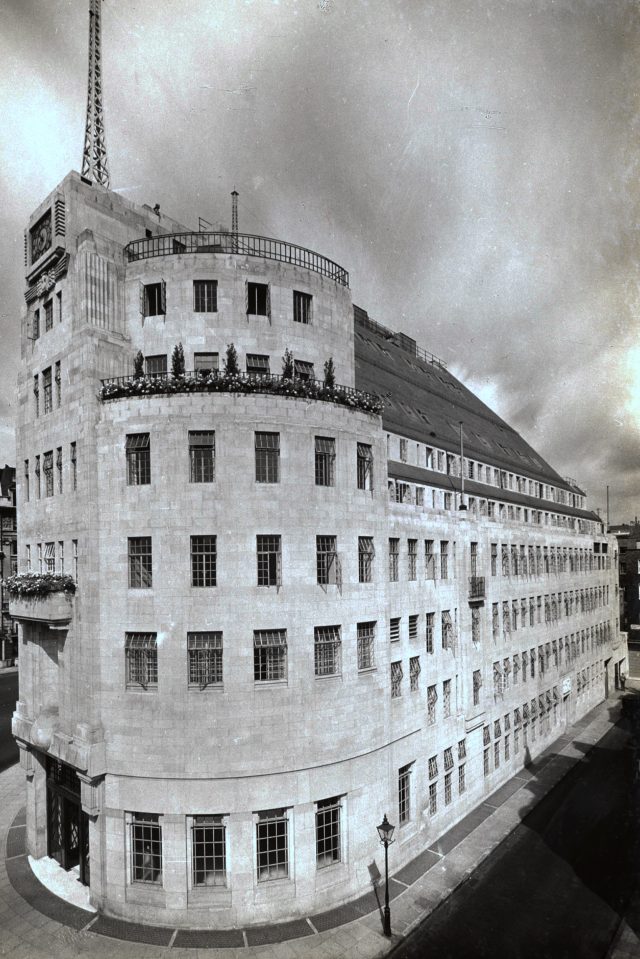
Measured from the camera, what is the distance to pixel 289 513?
24.0 m

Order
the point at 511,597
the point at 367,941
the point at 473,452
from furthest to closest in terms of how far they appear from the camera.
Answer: the point at 473,452, the point at 511,597, the point at 367,941

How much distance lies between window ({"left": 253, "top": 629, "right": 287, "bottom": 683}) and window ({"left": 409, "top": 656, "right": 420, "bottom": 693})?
8820mm

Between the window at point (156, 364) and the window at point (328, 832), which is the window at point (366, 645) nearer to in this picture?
the window at point (328, 832)

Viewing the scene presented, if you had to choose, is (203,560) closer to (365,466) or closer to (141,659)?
(141,659)

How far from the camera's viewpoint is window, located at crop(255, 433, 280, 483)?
24.1 metres

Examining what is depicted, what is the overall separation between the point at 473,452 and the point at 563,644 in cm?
2072

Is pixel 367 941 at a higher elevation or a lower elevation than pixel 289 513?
lower

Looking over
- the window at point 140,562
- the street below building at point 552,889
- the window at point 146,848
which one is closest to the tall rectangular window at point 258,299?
the window at point 140,562

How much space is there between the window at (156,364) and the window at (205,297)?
2.63m

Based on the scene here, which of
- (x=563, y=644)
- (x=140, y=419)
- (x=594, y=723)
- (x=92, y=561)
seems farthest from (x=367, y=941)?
(x=594, y=723)

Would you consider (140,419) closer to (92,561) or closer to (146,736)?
(92,561)

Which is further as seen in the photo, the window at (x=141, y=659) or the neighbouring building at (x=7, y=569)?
the neighbouring building at (x=7, y=569)

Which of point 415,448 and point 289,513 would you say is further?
point 415,448

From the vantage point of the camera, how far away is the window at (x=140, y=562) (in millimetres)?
23500
